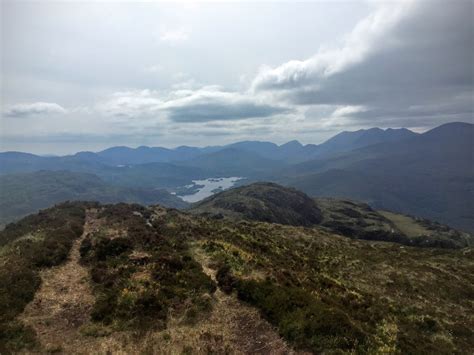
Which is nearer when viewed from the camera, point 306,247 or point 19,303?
point 19,303

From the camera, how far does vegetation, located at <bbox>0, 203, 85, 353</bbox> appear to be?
18.7 meters

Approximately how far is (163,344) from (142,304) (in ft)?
14.4

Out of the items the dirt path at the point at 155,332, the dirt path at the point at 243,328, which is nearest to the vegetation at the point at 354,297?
the dirt path at the point at 243,328

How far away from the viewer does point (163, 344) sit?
722 inches

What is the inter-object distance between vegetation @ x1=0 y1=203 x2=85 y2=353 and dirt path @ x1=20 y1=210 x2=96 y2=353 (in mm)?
661

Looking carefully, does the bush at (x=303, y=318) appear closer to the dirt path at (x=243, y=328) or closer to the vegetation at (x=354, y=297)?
the vegetation at (x=354, y=297)

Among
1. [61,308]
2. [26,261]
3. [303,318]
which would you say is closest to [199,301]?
[303,318]

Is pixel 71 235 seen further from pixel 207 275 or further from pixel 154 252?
pixel 207 275

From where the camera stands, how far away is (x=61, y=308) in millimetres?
22141

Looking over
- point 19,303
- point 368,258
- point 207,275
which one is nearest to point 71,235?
point 19,303

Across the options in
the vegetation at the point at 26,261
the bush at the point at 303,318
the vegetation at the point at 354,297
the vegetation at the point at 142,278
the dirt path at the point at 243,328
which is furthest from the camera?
the vegetation at the point at 142,278

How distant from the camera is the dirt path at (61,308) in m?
18.6

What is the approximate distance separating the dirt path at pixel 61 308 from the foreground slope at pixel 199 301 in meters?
0.08

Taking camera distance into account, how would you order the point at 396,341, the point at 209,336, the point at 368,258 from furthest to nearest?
the point at 368,258 < the point at 396,341 < the point at 209,336
